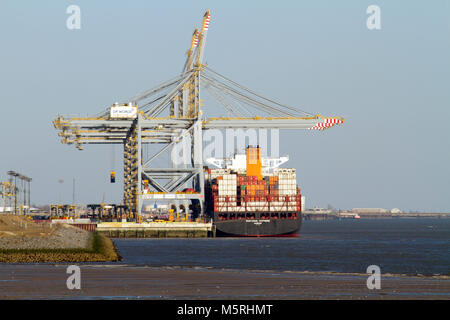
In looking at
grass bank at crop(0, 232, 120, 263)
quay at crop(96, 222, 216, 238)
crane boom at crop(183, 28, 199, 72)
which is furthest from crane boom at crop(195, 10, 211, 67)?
grass bank at crop(0, 232, 120, 263)

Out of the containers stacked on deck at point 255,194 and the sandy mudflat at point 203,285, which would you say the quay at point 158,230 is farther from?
the sandy mudflat at point 203,285

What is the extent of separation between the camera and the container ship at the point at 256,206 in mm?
107188

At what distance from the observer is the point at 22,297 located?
80.2 feet

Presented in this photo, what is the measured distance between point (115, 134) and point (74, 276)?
268 ft

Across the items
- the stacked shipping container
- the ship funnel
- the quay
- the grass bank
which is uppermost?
the ship funnel

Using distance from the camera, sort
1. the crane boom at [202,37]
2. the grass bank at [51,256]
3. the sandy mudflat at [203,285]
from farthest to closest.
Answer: the crane boom at [202,37] → the grass bank at [51,256] → the sandy mudflat at [203,285]

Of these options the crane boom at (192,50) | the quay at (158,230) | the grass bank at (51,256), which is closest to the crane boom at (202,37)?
the crane boom at (192,50)

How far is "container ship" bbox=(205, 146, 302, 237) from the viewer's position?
10719cm

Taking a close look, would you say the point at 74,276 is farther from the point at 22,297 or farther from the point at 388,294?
the point at 388,294

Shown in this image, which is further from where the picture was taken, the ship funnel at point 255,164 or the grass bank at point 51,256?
the ship funnel at point 255,164

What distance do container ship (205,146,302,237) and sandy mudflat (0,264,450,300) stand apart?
70.3 metres

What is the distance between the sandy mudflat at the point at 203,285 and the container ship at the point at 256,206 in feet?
230

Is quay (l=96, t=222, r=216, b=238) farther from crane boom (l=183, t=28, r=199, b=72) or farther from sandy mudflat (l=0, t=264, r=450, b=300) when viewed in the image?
sandy mudflat (l=0, t=264, r=450, b=300)
